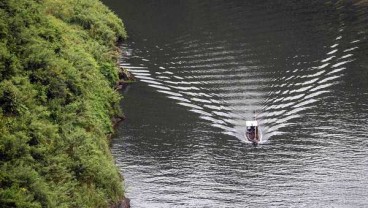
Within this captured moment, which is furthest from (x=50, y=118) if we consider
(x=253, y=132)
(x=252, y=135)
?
(x=253, y=132)


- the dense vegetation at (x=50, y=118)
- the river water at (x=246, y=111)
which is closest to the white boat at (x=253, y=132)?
the river water at (x=246, y=111)

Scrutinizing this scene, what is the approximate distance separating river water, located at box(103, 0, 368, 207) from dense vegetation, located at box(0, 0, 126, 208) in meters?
3.01

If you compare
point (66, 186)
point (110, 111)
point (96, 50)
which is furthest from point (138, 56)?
point (66, 186)

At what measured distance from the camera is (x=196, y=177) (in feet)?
118

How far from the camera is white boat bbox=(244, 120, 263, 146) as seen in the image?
1550 inches

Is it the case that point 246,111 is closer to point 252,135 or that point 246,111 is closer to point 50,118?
point 252,135

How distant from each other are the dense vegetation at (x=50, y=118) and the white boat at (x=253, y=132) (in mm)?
10276

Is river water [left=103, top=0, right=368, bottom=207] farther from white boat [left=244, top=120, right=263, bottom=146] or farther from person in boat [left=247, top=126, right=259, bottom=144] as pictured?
person in boat [left=247, top=126, right=259, bottom=144]

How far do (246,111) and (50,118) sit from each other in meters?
16.5

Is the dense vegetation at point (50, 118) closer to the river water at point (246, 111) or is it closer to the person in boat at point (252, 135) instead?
the river water at point (246, 111)

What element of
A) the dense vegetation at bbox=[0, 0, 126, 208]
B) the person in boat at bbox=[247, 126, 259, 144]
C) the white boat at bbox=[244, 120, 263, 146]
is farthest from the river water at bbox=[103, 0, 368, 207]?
the dense vegetation at bbox=[0, 0, 126, 208]

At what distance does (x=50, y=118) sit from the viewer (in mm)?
33125

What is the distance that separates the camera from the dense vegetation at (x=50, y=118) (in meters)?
26.8

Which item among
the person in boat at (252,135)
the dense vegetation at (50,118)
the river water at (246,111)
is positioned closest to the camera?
the dense vegetation at (50,118)
